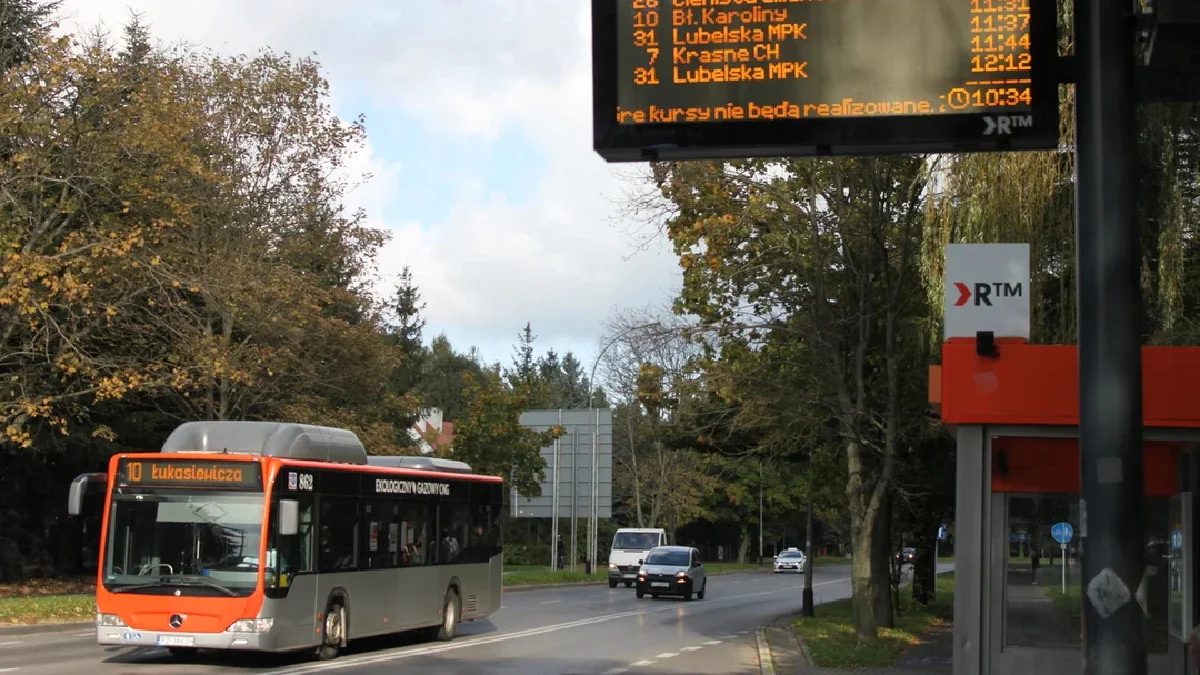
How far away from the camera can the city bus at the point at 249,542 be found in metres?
16.9

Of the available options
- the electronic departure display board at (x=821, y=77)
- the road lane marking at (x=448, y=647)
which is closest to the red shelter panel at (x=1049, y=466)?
the electronic departure display board at (x=821, y=77)

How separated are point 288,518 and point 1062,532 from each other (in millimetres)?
10336

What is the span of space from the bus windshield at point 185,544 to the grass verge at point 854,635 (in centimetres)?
831

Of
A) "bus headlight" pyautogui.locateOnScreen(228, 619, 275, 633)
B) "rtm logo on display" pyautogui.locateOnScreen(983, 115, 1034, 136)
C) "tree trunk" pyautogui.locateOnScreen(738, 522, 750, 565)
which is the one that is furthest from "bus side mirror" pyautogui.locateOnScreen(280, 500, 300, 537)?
"tree trunk" pyautogui.locateOnScreen(738, 522, 750, 565)

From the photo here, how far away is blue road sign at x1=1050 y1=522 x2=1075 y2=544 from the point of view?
34.8 feet

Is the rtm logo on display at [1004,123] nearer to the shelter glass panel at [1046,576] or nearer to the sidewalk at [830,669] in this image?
the shelter glass panel at [1046,576]

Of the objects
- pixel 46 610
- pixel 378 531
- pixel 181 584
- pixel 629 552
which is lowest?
pixel 629 552

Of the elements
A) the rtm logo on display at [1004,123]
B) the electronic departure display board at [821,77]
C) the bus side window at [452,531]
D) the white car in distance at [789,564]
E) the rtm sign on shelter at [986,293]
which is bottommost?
the white car in distance at [789,564]

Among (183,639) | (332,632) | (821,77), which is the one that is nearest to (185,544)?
(183,639)

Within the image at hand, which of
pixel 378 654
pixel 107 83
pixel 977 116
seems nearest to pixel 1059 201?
pixel 977 116

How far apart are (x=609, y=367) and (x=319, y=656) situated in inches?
1635

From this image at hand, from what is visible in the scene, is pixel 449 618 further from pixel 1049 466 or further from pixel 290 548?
pixel 1049 466

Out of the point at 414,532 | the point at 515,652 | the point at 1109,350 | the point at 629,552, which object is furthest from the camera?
the point at 629,552

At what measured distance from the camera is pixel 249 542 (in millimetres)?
17234
